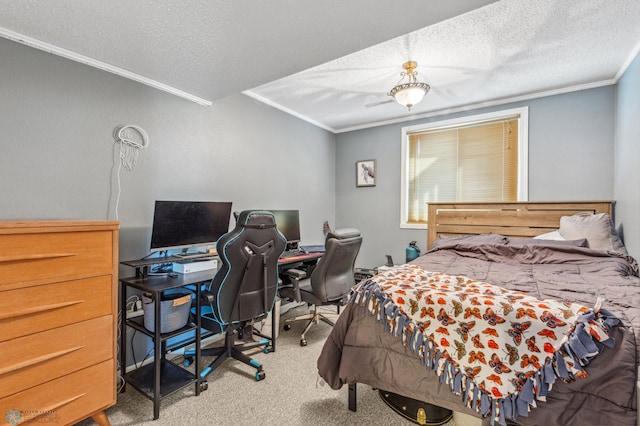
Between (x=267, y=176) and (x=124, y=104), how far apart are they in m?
1.61

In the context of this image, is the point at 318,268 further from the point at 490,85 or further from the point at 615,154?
the point at 615,154

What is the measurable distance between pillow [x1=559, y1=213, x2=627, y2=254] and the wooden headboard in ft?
0.85

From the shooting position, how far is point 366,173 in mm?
4660

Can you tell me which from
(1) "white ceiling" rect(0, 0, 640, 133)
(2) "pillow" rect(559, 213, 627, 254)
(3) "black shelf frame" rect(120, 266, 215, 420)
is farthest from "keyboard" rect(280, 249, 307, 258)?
(2) "pillow" rect(559, 213, 627, 254)

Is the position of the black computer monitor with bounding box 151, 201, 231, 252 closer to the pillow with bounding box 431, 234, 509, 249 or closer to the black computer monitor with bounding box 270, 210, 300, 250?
the black computer monitor with bounding box 270, 210, 300, 250

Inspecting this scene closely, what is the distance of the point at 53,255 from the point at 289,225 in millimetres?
2287

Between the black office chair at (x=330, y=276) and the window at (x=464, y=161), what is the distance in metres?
1.80

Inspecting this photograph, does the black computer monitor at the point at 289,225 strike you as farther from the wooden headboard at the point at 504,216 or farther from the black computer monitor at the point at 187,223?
the wooden headboard at the point at 504,216

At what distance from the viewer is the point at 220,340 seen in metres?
2.90

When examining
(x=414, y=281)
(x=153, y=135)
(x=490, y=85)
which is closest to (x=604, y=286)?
(x=414, y=281)

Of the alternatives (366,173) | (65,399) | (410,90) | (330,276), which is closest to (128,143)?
(65,399)

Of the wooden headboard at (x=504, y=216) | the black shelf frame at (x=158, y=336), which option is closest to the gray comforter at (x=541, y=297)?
the wooden headboard at (x=504, y=216)

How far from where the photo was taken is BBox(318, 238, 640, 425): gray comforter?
1130 mm

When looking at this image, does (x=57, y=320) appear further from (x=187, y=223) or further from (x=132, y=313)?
(x=187, y=223)
